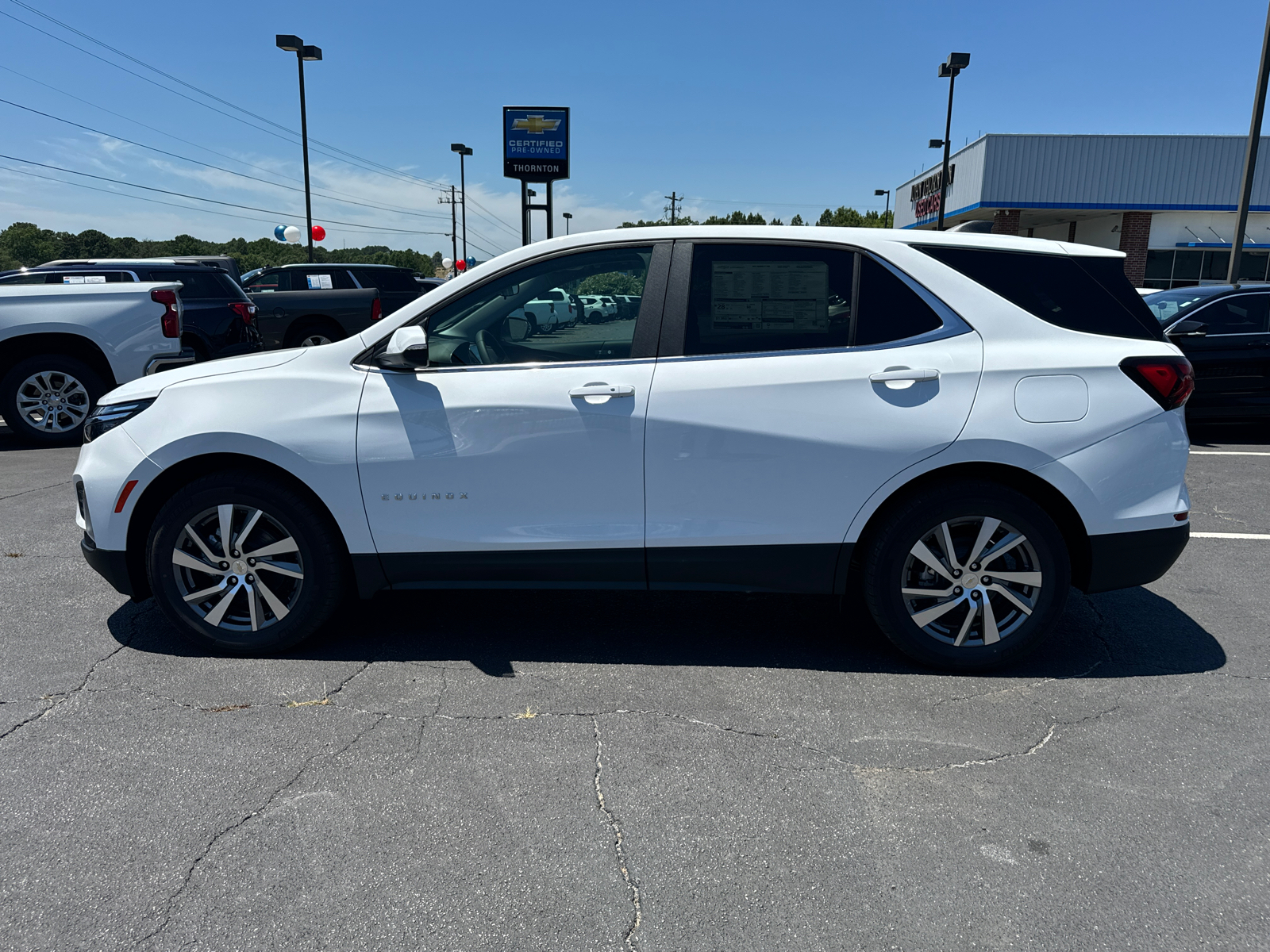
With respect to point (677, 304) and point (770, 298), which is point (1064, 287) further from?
point (677, 304)

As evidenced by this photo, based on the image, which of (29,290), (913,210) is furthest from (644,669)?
(913,210)

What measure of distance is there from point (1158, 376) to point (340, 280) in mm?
16273

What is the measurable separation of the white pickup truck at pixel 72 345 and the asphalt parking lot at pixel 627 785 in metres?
5.50

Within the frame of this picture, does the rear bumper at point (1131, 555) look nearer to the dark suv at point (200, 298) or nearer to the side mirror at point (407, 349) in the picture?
the side mirror at point (407, 349)

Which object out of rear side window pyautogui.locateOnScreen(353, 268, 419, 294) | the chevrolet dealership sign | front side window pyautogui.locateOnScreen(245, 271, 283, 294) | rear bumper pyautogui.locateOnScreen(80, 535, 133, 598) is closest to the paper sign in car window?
rear bumper pyautogui.locateOnScreen(80, 535, 133, 598)

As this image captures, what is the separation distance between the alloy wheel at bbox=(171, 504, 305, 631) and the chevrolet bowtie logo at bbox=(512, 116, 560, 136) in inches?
948

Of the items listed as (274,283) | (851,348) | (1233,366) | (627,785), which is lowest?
(627,785)

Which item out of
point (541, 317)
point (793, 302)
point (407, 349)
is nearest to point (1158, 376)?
point (793, 302)

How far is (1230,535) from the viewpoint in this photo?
19.2ft

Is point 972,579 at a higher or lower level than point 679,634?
higher

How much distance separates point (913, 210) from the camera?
46.0m

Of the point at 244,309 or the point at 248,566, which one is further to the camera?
the point at 244,309

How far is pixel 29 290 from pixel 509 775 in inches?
345

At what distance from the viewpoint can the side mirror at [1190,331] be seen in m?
8.80
